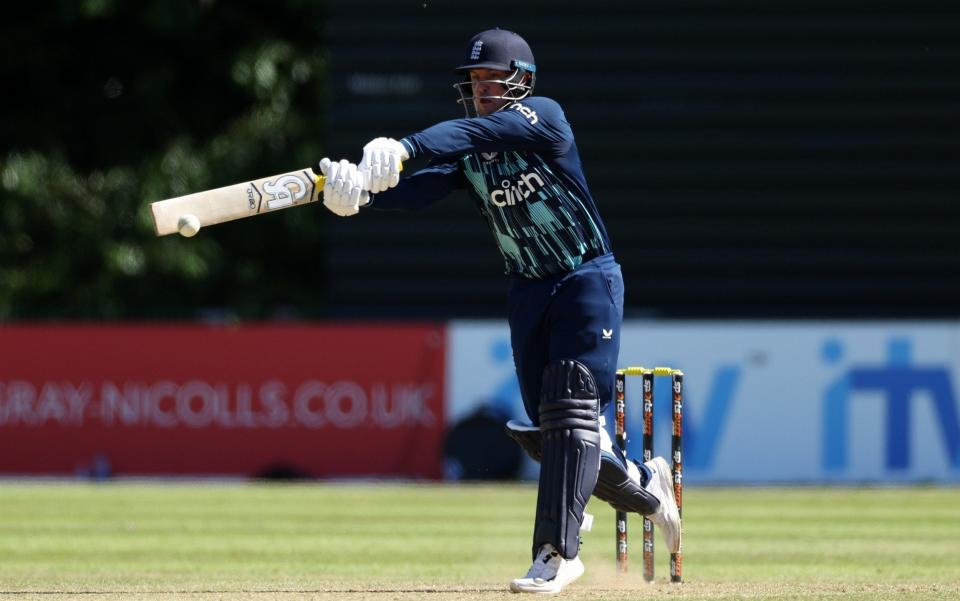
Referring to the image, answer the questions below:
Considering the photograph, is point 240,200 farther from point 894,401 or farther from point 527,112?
point 894,401

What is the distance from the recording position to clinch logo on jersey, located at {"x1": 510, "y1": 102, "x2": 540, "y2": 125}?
5176 mm

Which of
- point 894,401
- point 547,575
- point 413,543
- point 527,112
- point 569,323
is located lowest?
point 413,543

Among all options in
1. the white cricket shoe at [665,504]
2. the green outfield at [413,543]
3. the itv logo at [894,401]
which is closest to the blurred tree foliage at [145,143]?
the green outfield at [413,543]

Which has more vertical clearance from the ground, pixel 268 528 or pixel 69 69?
pixel 69 69

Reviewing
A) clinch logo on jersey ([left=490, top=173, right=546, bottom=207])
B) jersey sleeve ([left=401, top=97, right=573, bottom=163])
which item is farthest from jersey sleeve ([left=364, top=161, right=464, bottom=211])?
jersey sleeve ([left=401, top=97, right=573, bottom=163])

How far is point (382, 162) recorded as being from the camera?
496 cm

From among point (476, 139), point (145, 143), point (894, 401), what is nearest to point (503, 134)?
point (476, 139)

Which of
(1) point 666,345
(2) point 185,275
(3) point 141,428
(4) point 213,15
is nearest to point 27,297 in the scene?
(2) point 185,275

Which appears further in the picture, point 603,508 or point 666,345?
point 666,345

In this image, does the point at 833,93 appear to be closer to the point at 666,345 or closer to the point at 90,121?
the point at 666,345

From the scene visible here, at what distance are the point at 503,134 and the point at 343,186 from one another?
0.51m

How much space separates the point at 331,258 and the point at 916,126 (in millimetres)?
4656

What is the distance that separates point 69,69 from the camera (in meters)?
17.2

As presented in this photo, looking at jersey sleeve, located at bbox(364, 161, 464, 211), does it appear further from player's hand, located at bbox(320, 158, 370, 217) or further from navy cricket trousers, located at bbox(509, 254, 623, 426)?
player's hand, located at bbox(320, 158, 370, 217)
